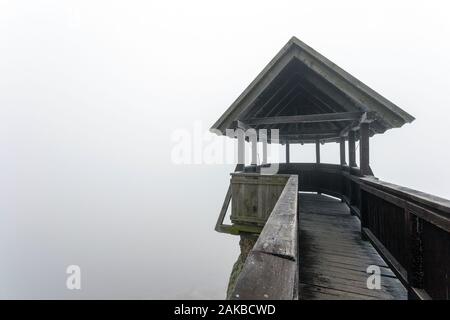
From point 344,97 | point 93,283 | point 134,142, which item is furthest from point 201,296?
point 134,142

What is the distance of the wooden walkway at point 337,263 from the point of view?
3119 millimetres

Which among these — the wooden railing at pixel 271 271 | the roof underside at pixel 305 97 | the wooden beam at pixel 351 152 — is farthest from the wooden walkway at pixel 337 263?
the roof underside at pixel 305 97

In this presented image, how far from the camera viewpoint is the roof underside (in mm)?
5461

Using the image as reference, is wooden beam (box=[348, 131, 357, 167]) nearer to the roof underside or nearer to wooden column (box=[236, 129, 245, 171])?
the roof underside

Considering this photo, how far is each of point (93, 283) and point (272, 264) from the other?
3289 inches

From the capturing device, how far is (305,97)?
928 cm

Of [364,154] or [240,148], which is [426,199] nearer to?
[364,154]

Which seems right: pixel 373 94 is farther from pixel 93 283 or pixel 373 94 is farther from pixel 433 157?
pixel 433 157

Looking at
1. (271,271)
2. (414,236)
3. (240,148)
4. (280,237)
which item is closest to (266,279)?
(271,271)

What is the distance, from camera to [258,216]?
6.58 m

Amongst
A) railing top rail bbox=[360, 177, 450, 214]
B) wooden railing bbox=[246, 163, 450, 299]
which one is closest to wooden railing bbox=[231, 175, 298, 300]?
railing top rail bbox=[360, 177, 450, 214]

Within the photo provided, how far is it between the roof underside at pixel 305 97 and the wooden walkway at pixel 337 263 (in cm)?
303

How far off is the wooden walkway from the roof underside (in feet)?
9.93
